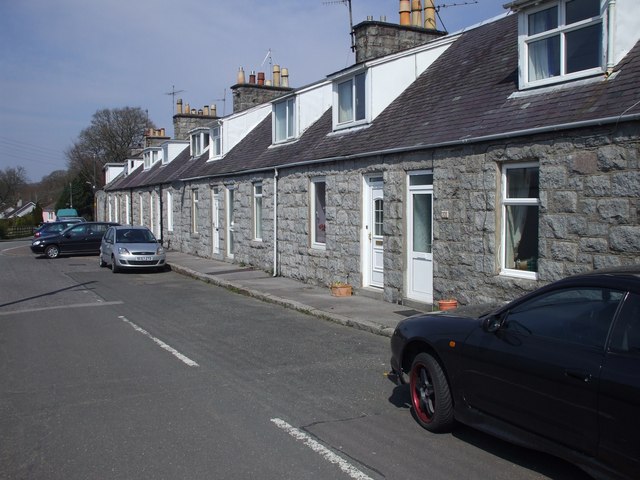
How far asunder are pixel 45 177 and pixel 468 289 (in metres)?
112

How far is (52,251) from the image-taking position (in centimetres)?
2684

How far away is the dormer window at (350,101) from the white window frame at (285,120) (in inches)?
118

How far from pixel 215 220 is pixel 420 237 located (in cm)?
1290

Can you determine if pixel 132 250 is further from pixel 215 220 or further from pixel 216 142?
pixel 216 142

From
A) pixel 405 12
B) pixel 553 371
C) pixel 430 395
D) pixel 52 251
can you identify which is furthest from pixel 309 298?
pixel 52 251

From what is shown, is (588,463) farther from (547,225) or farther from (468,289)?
(468,289)

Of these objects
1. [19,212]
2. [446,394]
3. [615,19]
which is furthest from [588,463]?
[19,212]

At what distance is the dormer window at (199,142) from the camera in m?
28.4

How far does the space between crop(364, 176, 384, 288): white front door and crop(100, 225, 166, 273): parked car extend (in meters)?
9.56

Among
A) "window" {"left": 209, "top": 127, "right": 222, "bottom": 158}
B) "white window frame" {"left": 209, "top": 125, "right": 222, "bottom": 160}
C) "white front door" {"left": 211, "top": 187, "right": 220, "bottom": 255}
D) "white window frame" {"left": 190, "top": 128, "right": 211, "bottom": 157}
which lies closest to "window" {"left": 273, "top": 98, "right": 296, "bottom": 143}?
"white front door" {"left": 211, "top": 187, "right": 220, "bottom": 255}

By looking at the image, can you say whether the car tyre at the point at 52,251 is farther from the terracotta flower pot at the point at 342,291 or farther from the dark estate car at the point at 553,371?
the dark estate car at the point at 553,371

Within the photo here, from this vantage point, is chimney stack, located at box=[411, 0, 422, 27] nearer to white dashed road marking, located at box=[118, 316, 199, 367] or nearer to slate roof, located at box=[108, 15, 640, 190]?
slate roof, located at box=[108, 15, 640, 190]

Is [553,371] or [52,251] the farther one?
[52,251]

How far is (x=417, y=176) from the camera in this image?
12000 millimetres
